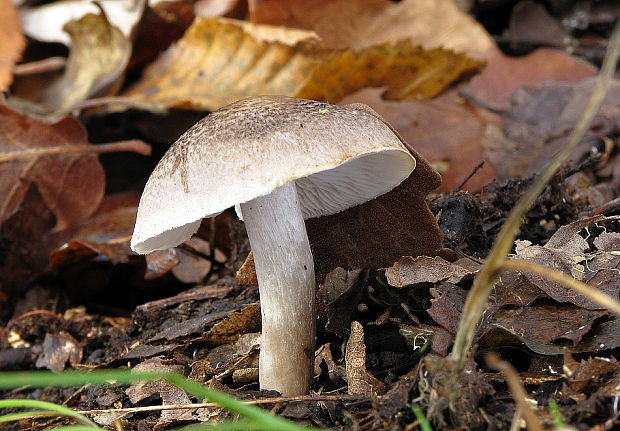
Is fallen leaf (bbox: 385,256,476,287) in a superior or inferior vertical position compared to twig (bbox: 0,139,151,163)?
superior

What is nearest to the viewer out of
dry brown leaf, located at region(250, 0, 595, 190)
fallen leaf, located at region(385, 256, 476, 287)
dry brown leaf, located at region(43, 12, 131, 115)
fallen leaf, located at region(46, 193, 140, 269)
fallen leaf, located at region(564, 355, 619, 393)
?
fallen leaf, located at region(564, 355, 619, 393)

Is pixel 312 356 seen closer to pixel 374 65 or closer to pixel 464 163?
pixel 464 163

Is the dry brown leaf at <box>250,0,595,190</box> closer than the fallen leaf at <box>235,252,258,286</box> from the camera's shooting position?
No

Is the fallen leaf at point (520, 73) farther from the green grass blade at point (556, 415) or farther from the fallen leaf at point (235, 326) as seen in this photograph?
the green grass blade at point (556, 415)

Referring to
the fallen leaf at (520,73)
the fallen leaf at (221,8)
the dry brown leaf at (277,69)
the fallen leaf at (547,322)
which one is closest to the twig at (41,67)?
the dry brown leaf at (277,69)

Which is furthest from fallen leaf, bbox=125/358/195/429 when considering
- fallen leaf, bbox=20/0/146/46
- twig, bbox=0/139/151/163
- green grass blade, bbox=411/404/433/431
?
fallen leaf, bbox=20/0/146/46

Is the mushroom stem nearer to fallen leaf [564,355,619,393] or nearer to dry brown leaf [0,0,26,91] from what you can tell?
fallen leaf [564,355,619,393]

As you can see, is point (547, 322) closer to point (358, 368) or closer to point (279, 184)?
point (358, 368)
